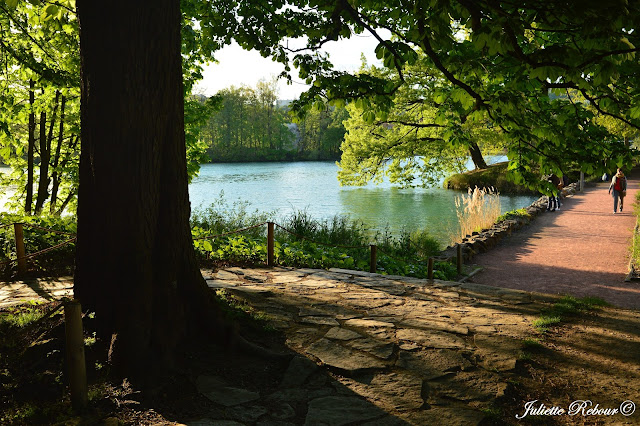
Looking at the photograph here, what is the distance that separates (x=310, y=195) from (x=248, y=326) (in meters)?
26.0

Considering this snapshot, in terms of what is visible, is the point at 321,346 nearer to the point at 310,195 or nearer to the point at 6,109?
the point at 6,109

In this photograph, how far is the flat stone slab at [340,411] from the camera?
321 centimetres

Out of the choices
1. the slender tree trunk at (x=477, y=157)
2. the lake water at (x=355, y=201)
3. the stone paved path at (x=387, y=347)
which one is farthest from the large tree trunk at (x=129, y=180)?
the slender tree trunk at (x=477, y=157)

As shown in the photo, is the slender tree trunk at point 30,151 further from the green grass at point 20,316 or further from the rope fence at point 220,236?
the green grass at point 20,316

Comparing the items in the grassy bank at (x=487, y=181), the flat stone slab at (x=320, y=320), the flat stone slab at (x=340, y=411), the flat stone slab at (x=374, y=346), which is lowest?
the flat stone slab at (x=340, y=411)

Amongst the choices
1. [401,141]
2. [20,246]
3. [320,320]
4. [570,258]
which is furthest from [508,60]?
[401,141]

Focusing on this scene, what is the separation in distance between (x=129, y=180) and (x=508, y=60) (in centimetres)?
358

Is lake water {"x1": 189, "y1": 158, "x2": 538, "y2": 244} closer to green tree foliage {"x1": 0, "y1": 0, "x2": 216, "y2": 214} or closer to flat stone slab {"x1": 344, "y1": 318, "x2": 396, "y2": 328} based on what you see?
green tree foliage {"x1": 0, "y1": 0, "x2": 216, "y2": 214}

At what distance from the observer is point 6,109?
10812 mm

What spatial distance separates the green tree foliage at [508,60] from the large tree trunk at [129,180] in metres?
2.28

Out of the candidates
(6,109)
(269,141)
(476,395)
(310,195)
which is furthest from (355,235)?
(269,141)

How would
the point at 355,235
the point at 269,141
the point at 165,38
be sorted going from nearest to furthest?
the point at 165,38
the point at 355,235
the point at 269,141
